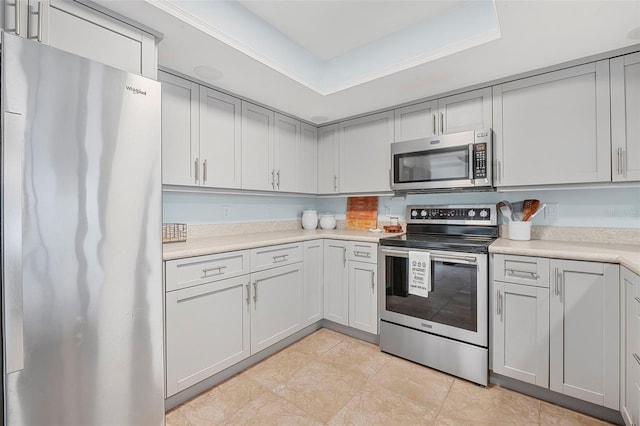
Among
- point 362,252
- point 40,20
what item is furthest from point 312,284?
point 40,20

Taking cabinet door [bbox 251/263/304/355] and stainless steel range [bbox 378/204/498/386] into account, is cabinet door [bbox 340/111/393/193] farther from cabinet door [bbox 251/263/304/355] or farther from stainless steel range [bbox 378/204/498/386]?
cabinet door [bbox 251/263/304/355]

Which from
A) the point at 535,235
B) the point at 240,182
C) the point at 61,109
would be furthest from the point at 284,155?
the point at 535,235

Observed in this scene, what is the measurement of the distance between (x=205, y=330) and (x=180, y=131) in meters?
1.39

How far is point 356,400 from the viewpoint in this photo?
5.97 ft

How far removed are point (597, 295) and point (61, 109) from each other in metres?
2.76

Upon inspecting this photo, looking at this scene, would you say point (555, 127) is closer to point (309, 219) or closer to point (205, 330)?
point (309, 219)

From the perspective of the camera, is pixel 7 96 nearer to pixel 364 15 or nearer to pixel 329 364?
pixel 364 15

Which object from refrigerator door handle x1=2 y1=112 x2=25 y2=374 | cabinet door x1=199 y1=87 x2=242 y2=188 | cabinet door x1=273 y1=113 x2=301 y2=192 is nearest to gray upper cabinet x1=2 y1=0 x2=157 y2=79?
refrigerator door handle x1=2 y1=112 x2=25 y2=374

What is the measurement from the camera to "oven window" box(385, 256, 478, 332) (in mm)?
2014

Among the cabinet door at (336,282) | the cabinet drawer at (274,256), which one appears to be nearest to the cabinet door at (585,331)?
the cabinet door at (336,282)

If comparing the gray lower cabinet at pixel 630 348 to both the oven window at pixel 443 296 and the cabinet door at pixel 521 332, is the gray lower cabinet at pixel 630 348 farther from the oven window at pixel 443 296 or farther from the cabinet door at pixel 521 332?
the oven window at pixel 443 296

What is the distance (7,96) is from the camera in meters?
1.06

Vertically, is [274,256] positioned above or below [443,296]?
above

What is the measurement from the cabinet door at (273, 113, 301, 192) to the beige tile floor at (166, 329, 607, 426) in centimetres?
162
